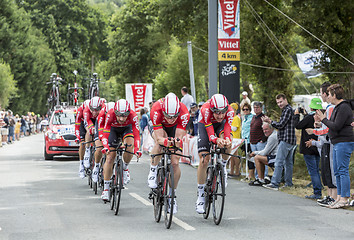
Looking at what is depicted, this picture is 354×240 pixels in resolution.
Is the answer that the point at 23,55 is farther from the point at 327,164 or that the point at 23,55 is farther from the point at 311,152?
the point at 327,164

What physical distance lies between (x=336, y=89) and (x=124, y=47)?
1380 inches

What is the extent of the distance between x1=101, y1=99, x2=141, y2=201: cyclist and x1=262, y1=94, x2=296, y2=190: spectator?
3570 millimetres

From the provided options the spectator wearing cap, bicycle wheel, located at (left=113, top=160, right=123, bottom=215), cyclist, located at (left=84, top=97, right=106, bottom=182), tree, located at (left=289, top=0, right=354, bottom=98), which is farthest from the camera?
the spectator wearing cap

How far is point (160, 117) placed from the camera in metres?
9.55

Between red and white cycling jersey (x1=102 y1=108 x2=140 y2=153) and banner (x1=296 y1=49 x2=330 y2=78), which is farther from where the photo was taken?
banner (x1=296 y1=49 x2=330 y2=78)

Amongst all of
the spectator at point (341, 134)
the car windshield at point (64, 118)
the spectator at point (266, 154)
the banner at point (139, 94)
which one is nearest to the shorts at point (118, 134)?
the spectator at point (341, 134)

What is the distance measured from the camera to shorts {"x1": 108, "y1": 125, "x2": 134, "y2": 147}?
11.3 metres

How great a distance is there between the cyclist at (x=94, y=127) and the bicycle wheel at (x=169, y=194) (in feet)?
12.1

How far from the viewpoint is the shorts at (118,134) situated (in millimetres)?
11336

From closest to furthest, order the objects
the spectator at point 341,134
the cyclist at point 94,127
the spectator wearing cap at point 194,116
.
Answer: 1. the spectator at point 341,134
2. the cyclist at point 94,127
3. the spectator wearing cap at point 194,116

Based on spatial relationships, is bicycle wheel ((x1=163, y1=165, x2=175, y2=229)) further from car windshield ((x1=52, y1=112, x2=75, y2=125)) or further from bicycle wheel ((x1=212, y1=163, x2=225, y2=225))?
car windshield ((x1=52, y1=112, x2=75, y2=125))

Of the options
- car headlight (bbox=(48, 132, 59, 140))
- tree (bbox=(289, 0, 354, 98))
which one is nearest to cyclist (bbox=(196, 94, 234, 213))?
tree (bbox=(289, 0, 354, 98))

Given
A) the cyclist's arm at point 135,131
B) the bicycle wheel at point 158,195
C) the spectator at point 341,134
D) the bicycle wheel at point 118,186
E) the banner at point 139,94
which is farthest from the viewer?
the banner at point 139,94

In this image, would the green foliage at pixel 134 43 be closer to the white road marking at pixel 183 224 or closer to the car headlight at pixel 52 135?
the car headlight at pixel 52 135
